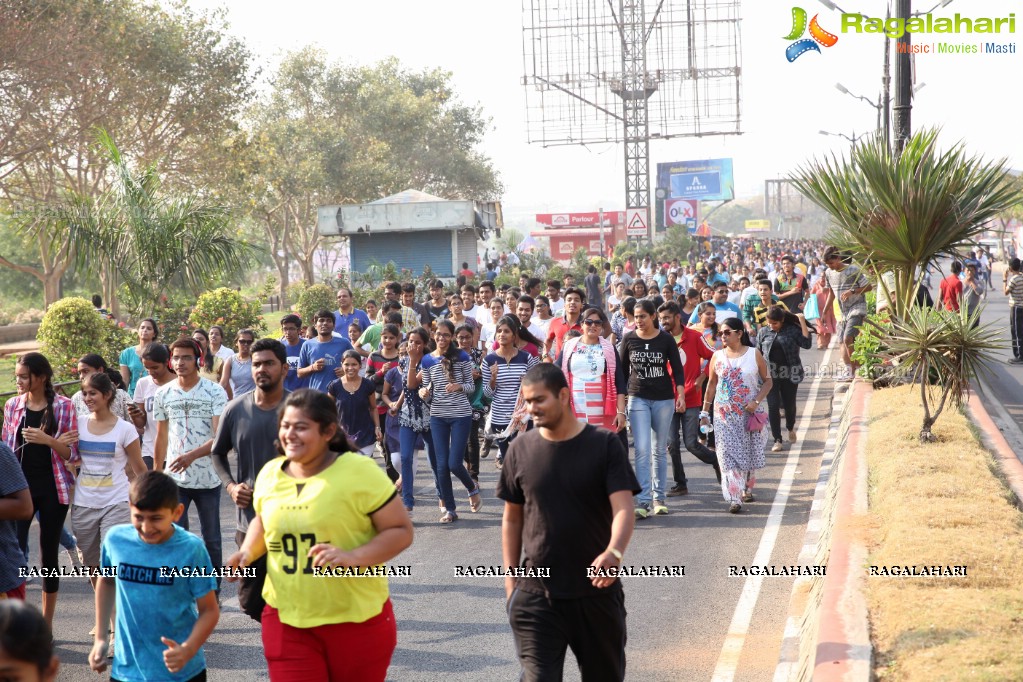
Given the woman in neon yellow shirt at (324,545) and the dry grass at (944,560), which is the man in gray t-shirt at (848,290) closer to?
the dry grass at (944,560)

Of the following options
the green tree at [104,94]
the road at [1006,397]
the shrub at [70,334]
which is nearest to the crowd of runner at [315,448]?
the road at [1006,397]

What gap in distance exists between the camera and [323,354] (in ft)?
34.6

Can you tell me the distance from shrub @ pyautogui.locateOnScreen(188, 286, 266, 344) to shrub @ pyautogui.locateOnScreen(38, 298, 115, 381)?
1799 millimetres

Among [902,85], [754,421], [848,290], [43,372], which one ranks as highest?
[902,85]

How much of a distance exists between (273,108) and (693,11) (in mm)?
20231

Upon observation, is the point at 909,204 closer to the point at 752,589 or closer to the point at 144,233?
the point at 752,589

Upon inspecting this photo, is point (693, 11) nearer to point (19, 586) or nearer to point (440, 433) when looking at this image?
point (440, 433)

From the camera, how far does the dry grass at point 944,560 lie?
180 inches

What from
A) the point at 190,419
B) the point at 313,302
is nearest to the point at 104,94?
the point at 313,302

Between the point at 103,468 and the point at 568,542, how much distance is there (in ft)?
10.8

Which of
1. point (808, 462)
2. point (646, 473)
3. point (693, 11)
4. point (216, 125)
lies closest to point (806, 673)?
point (646, 473)

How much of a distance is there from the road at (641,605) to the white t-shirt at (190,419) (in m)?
0.90

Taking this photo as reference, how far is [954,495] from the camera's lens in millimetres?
7477

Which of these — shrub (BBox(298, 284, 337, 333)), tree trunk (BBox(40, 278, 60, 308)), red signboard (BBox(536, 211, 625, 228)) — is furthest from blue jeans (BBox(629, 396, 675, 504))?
red signboard (BBox(536, 211, 625, 228))
